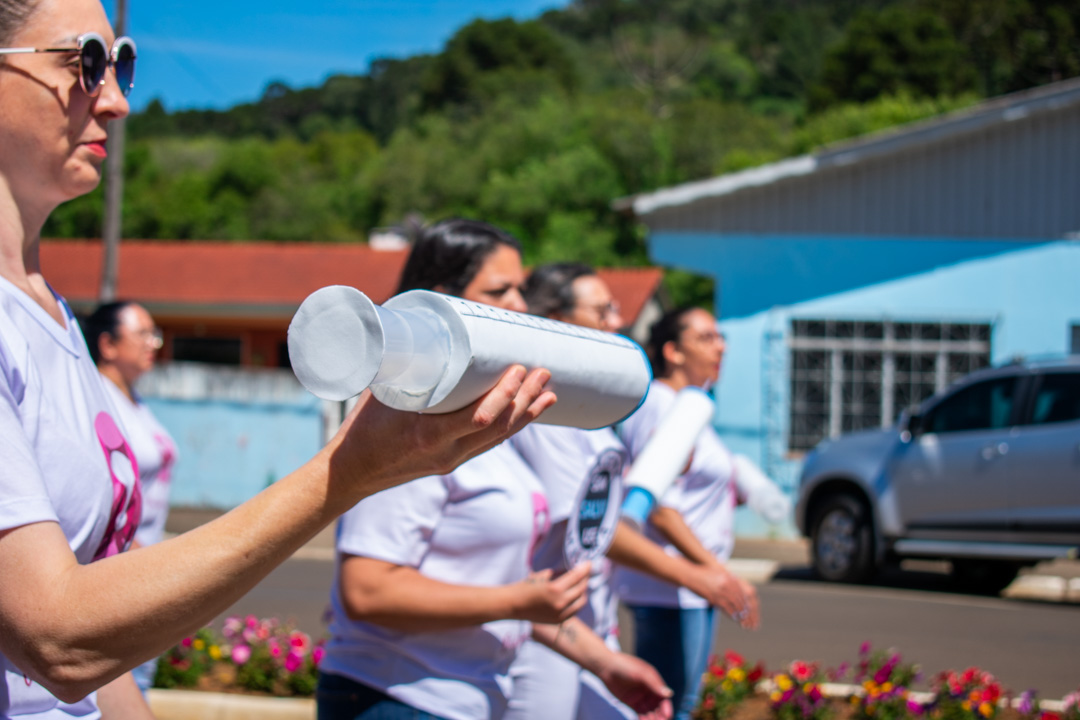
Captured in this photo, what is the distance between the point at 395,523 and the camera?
7.04 ft

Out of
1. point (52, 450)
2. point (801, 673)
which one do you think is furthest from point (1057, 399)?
point (52, 450)

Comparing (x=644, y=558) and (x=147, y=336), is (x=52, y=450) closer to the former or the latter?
(x=644, y=558)

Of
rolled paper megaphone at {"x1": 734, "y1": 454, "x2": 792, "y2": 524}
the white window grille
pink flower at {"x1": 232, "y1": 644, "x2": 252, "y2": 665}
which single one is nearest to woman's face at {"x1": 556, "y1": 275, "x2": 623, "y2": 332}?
rolled paper megaphone at {"x1": 734, "y1": 454, "x2": 792, "y2": 524}

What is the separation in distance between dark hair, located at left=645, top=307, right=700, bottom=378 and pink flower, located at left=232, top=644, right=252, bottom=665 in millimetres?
2736

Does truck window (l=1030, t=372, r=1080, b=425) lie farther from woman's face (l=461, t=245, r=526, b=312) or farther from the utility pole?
the utility pole

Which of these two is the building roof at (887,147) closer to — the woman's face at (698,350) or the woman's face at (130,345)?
the woman's face at (698,350)

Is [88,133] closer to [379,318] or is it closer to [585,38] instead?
[379,318]

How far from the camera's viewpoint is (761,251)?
556 inches

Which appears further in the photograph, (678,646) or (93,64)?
(678,646)

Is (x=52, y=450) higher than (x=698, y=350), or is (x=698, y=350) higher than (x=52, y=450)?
(x=698, y=350)

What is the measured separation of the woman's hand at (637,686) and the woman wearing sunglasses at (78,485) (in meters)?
1.47

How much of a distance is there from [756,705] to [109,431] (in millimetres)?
4507

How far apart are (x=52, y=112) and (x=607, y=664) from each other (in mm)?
1826

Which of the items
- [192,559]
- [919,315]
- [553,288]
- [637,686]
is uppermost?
[919,315]
